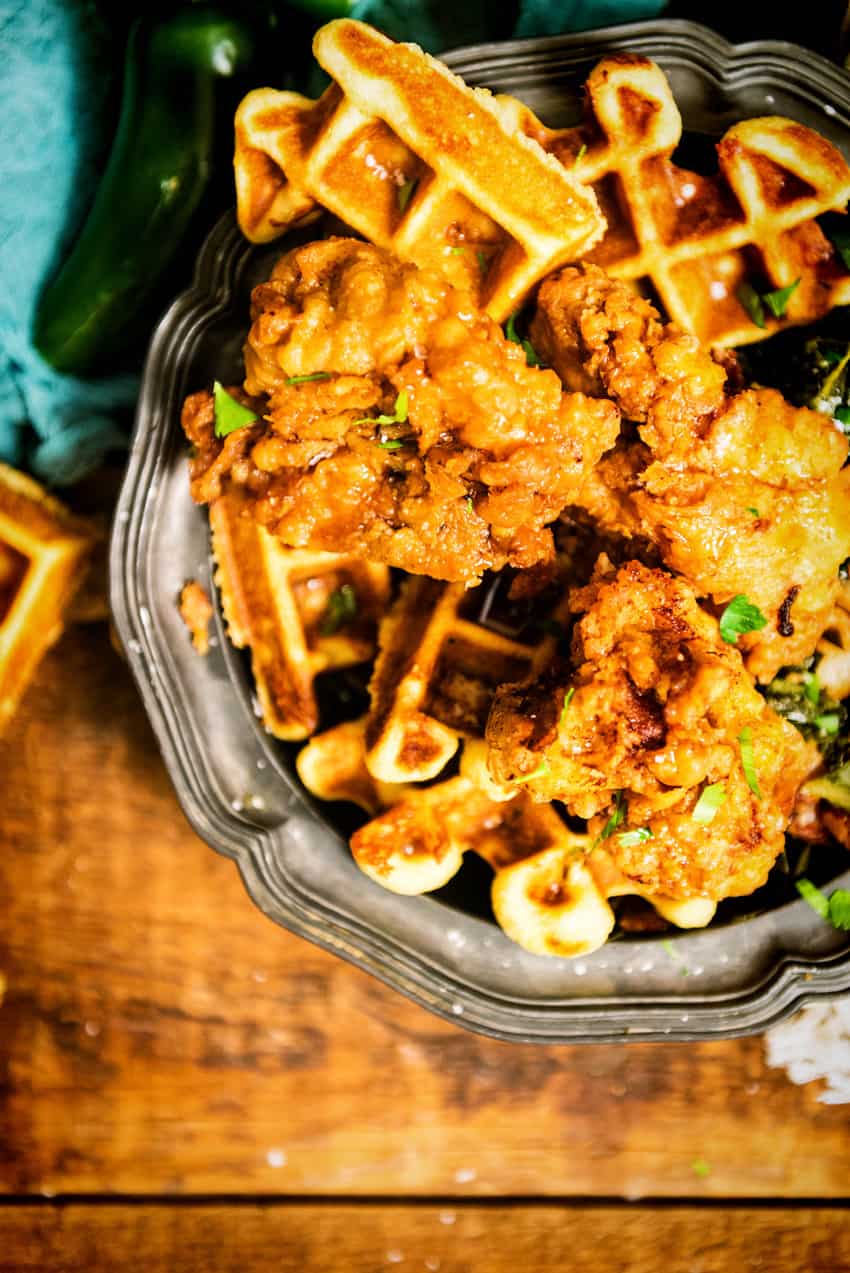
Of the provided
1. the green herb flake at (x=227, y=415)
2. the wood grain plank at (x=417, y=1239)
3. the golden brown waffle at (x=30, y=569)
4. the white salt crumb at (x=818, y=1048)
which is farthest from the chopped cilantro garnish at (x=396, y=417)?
the wood grain plank at (x=417, y=1239)

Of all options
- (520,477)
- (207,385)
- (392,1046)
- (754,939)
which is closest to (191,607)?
(207,385)

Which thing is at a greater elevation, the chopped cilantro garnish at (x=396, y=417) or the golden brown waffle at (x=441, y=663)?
the chopped cilantro garnish at (x=396, y=417)

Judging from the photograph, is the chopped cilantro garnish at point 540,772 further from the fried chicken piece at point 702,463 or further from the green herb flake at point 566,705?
the fried chicken piece at point 702,463

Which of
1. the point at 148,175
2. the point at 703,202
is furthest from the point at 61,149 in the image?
the point at 703,202

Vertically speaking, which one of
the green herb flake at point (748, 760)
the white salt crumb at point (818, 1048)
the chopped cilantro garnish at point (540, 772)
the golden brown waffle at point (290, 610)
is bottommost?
the white salt crumb at point (818, 1048)

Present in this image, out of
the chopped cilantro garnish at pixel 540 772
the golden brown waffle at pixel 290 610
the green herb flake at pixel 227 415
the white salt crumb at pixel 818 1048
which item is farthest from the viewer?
the white salt crumb at pixel 818 1048

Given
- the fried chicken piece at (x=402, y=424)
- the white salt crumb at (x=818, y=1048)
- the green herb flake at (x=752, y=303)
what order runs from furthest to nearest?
the white salt crumb at (x=818, y=1048) → the green herb flake at (x=752, y=303) → the fried chicken piece at (x=402, y=424)

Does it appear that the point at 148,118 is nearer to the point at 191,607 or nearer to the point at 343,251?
the point at 343,251

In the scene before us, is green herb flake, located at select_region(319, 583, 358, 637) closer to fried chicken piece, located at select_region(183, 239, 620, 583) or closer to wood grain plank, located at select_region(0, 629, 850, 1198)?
fried chicken piece, located at select_region(183, 239, 620, 583)
